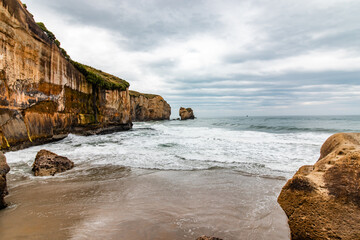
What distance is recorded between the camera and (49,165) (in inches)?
262

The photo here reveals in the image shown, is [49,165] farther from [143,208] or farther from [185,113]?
[185,113]

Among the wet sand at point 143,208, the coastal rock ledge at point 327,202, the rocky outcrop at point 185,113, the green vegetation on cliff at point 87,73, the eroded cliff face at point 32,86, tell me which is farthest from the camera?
the rocky outcrop at point 185,113

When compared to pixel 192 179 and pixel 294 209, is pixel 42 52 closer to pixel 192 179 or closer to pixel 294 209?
pixel 192 179

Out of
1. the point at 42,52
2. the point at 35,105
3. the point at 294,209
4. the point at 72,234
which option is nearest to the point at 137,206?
the point at 72,234

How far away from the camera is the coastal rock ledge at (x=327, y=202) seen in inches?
103

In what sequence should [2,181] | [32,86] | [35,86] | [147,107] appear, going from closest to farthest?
1. [2,181]
2. [32,86]
3. [35,86]
4. [147,107]

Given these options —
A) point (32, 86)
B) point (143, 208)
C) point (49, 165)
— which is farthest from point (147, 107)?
point (143, 208)

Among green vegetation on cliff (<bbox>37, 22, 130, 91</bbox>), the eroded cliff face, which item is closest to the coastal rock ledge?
the eroded cliff face

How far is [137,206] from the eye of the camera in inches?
167

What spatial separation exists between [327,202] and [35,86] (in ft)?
47.9

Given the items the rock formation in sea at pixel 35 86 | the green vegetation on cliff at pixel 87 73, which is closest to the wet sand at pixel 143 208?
the rock formation in sea at pixel 35 86

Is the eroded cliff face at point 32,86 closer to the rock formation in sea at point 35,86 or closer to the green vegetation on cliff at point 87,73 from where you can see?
the rock formation in sea at point 35,86

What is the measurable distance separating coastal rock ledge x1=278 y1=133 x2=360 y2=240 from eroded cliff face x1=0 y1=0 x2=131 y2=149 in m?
12.1

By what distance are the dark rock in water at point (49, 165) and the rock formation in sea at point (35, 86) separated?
4335mm
